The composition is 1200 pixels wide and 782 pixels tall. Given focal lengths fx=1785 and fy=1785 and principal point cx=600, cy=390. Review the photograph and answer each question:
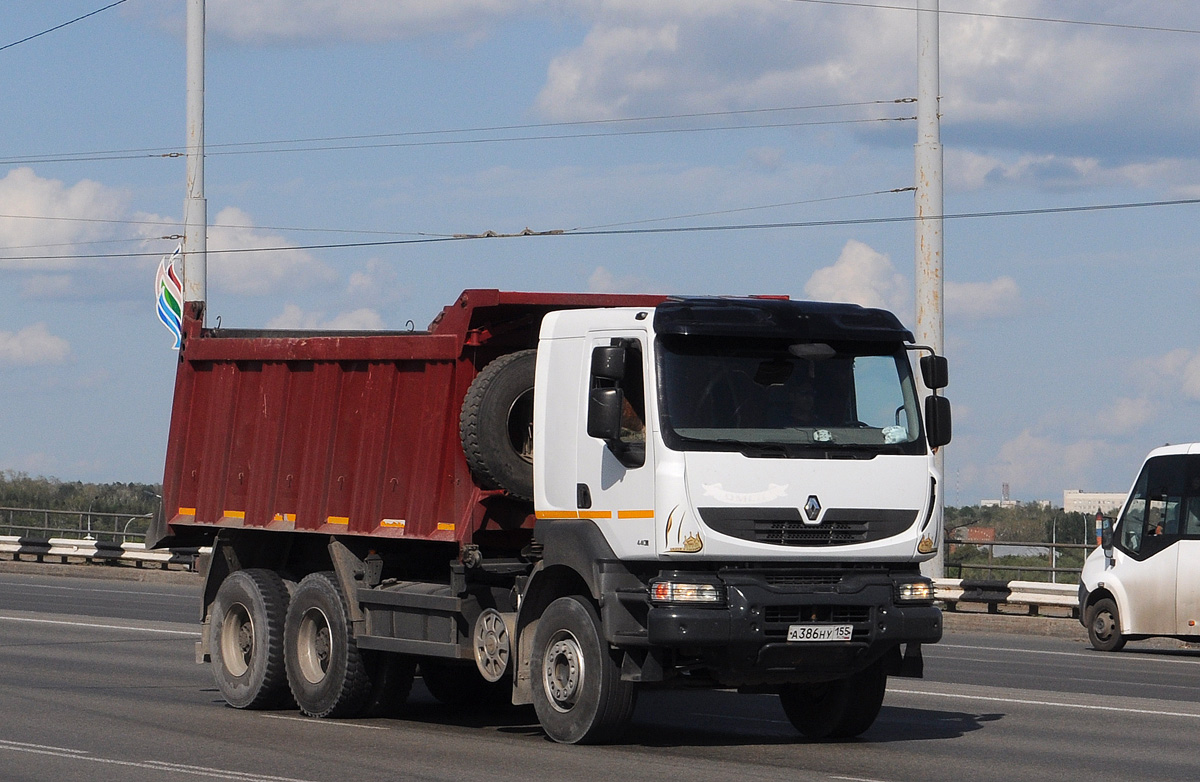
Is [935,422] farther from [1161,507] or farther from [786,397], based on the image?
[1161,507]

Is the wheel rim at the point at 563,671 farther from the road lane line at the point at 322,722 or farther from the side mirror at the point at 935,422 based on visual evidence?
the side mirror at the point at 935,422

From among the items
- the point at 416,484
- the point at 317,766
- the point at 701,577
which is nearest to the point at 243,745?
the point at 317,766

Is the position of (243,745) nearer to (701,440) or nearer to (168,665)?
(701,440)

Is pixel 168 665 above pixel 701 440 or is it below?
below

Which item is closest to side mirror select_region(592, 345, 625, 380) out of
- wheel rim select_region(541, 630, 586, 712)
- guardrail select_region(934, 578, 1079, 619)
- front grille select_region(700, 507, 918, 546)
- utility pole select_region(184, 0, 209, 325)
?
front grille select_region(700, 507, 918, 546)

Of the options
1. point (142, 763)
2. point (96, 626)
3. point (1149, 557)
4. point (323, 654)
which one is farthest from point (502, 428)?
point (1149, 557)

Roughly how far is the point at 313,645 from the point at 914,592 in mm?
4853

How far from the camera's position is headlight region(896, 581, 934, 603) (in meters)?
11.3

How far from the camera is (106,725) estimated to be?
12.5m

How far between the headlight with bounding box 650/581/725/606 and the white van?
12.4 m

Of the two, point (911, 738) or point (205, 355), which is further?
point (205, 355)

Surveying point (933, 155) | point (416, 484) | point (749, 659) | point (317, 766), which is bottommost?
point (317, 766)

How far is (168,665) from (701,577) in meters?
8.54

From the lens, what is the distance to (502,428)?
12172mm
